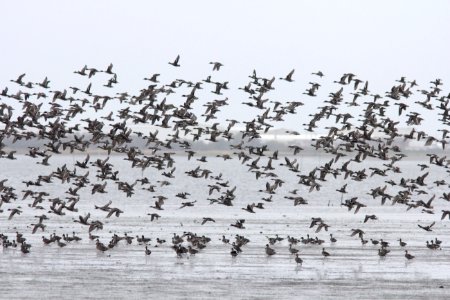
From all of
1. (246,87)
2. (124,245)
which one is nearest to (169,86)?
(246,87)

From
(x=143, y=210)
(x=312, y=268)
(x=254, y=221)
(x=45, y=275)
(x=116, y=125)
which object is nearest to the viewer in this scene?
(x=45, y=275)

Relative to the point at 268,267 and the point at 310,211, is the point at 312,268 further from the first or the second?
the point at 310,211

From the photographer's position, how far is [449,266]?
41906 millimetres

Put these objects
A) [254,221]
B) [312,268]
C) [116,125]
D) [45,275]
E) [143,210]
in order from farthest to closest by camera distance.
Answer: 1. [143,210]
2. [254,221]
3. [116,125]
4. [312,268]
5. [45,275]

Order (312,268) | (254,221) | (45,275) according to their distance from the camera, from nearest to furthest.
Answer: (45,275) → (312,268) → (254,221)

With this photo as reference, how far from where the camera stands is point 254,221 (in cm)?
6662

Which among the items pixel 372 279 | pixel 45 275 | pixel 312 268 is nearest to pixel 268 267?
pixel 312 268

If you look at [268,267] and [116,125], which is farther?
[116,125]

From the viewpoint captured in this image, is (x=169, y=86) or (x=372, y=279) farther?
(x=169, y=86)

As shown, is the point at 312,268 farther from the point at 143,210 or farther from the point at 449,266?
the point at 143,210

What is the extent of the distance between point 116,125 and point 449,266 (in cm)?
1386

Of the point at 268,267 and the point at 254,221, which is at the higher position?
the point at 254,221

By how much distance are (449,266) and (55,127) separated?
16810 millimetres

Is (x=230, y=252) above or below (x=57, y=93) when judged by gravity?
below
